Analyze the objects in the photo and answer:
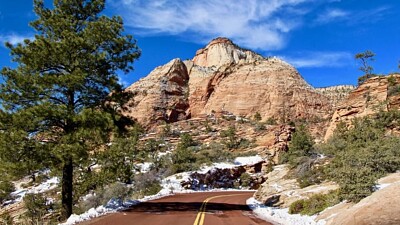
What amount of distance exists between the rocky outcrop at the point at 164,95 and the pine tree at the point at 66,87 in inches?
2538

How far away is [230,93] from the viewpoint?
3642 inches

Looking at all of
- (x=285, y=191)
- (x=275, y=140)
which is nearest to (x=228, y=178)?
(x=275, y=140)

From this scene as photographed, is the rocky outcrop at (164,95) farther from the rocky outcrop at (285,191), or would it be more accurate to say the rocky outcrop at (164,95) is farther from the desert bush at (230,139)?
the rocky outcrop at (285,191)

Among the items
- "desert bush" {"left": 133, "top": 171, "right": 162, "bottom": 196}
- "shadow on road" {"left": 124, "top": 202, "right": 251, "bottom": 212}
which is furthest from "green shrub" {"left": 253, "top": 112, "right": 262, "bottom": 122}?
"shadow on road" {"left": 124, "top": 202, "right": 251, "bottom": 212}

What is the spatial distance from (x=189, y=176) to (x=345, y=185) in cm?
2606

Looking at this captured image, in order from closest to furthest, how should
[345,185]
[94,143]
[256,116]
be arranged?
[345,185] → [94,143] → [256,116]

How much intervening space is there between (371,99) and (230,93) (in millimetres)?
56146

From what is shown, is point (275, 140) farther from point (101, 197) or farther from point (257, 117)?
point (101, 197)

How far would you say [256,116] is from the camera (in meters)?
85.6

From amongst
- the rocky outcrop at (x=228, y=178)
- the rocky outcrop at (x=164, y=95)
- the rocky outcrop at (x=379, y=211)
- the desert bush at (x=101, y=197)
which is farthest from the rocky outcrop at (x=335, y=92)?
the rocky outcrop at (x=379, y=211)

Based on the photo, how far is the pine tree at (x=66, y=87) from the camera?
13.3 metres

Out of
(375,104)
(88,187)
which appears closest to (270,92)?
(375,104)

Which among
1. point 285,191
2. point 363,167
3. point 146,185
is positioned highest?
point 363,167

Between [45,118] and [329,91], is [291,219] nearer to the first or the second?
[45,118]
